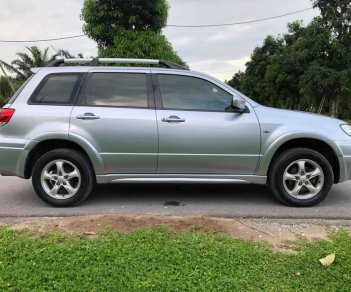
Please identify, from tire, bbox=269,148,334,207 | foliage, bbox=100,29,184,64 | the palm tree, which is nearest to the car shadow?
tire, bbox=269,148,334,207

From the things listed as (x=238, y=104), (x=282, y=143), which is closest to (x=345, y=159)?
(x=282, y=143)

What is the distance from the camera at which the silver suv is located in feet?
17.3

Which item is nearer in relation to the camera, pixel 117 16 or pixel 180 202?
pixel 180 202

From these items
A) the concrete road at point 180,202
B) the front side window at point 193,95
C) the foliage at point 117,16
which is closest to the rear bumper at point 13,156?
the concrete road at point 180,202

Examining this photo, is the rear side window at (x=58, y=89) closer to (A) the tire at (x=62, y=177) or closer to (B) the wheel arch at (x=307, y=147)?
(A) the tire at (x=62, y=177)

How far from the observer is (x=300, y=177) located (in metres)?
5.37

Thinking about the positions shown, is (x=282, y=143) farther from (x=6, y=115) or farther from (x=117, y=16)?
(x=117, y=16)

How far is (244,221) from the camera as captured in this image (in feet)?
15.6

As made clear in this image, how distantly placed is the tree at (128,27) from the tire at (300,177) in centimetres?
1016

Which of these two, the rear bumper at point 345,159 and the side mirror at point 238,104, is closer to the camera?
the side mirror at point 238,104

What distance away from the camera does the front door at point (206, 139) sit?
17.3 ft

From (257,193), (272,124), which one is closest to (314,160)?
(272,124)

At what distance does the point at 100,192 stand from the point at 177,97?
1.91m

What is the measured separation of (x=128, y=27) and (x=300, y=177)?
466 inches
